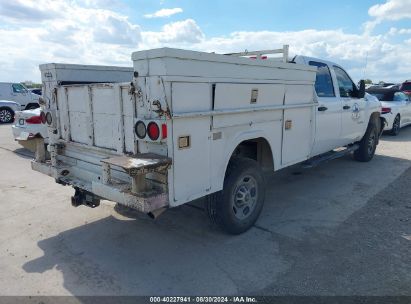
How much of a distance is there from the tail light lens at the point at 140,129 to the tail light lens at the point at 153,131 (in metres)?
0.05

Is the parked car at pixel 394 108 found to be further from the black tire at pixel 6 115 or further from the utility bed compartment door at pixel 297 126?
the black tire at pixel 6 115

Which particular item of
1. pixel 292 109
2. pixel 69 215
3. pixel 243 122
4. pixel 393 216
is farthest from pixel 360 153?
pixel 69 215

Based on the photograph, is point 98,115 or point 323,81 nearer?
point 98,115

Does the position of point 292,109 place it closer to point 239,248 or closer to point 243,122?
point 243,122

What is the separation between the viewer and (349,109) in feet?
21.9

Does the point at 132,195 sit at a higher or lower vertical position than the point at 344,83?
lower

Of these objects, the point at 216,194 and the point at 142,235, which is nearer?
the point at 216,194

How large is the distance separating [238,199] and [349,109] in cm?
357

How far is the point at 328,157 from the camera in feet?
20.3

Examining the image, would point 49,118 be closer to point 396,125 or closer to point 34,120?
point 34,120

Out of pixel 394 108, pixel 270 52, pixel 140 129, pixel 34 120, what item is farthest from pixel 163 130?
pixel 394 108

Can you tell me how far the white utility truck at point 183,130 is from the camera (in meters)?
3.16

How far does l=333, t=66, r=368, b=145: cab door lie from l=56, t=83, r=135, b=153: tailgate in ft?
14.1

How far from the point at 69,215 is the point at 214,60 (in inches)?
122
